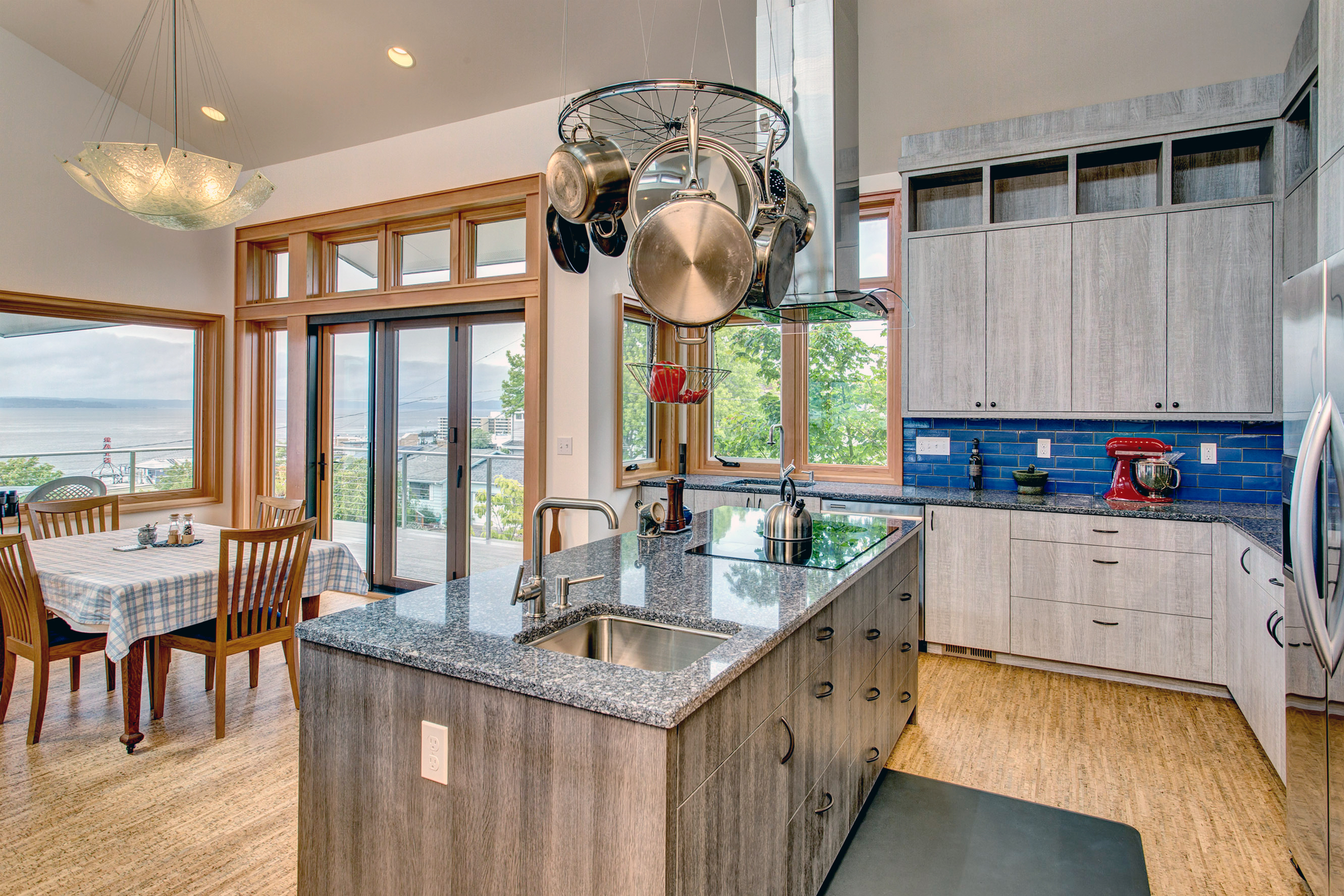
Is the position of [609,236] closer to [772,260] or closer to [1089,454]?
Answer: [772,260]

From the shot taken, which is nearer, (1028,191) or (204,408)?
(1028,191)

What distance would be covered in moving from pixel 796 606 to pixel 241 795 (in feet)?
6.79

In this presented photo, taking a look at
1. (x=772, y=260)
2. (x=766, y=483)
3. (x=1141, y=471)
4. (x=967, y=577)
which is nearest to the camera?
(x=772, y=260)

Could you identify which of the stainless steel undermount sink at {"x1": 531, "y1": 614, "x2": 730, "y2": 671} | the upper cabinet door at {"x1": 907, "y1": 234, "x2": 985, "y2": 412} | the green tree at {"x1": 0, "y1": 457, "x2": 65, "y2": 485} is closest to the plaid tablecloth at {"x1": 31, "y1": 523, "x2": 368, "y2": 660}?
the green tree at {"x1": 0, "y1": 457, "x2": 65, "y2": 485}

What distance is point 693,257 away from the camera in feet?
5.07

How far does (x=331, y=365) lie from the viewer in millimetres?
5137

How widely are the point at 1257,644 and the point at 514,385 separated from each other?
12.5 feet

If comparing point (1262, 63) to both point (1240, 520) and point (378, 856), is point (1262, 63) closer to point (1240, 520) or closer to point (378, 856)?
point (1240, 520)

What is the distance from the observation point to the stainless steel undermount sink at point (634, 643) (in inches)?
63.1

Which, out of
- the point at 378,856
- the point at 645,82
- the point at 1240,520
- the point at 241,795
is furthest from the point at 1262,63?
the point at 241,795

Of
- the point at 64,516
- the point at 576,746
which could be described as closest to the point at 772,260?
the point at 576,746

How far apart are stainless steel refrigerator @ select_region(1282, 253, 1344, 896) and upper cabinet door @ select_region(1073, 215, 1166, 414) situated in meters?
1.83

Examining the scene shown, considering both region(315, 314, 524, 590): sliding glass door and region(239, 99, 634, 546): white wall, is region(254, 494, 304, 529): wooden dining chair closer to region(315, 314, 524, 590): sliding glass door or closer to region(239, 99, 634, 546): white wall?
region(315, 314, 524, 590): sliding glass door

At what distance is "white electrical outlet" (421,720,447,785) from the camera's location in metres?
1.29
